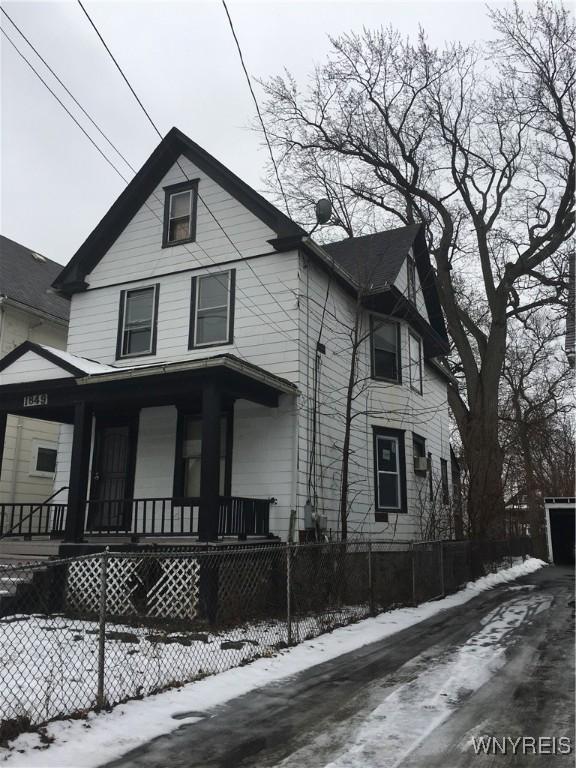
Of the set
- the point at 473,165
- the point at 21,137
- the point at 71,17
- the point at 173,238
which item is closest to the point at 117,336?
the point at 173,238

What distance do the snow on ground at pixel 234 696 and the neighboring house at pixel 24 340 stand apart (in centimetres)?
1058

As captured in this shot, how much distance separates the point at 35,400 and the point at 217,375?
356cm

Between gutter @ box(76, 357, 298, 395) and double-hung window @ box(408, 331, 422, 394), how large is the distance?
5.65 m

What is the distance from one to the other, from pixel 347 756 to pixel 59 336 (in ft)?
51.8

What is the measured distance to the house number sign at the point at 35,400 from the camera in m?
10.5

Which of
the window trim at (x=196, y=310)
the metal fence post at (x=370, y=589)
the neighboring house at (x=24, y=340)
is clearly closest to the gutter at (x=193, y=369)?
the window trim at (x=196, y=310)

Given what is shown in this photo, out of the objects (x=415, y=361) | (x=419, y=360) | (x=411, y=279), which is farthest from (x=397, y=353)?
(x=411, y=279)

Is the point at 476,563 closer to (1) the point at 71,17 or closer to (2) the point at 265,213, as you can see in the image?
(2) the point at 265,213

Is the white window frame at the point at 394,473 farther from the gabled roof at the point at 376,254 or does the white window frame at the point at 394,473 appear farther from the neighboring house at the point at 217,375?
the gabled roof at the point at 376,254

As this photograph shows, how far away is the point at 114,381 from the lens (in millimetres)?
9938

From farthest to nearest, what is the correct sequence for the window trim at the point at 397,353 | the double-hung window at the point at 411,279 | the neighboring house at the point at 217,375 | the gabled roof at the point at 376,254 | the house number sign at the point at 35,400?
the double-hung window at the point at 411,279 < the window trim at the point at 397,353 < the gabled roof at the point at 376,254 < the house number sign at the point at 35,400 < the neighboring house at the point at 217,375

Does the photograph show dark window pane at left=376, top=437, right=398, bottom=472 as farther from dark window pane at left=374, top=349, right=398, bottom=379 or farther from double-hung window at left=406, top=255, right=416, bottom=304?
double-hung window at left=406, top=255, right=416, bottom=304

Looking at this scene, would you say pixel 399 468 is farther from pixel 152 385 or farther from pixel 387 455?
pixel 152 385

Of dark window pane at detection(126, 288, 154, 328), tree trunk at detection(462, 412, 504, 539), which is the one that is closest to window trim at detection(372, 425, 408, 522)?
tree trunk at detection(462, 412, 504, 539)
